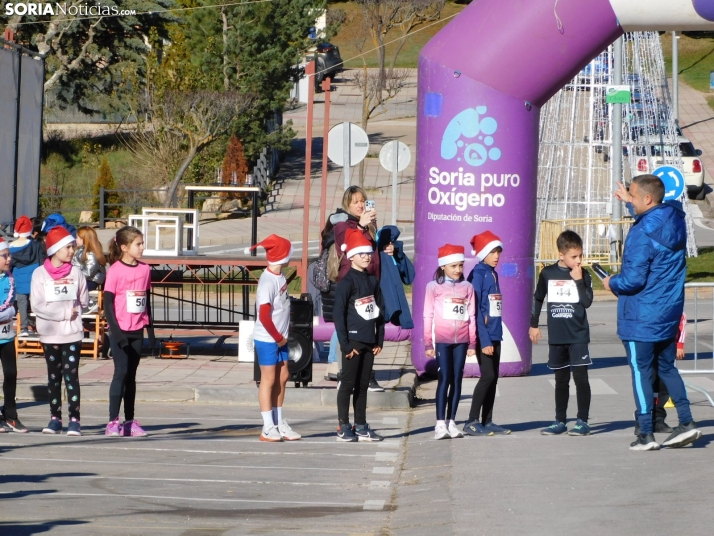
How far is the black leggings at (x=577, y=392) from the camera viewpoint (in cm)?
944

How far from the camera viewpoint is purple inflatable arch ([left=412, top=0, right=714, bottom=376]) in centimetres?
1208

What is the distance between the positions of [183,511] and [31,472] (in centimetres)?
161

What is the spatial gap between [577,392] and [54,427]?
167 inches

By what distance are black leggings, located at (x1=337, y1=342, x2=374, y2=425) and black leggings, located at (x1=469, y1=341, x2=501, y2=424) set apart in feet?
2.87

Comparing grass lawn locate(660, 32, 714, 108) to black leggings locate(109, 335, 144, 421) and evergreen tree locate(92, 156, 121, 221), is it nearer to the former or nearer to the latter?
evergreen tree locate(92, 156, 121, 221)

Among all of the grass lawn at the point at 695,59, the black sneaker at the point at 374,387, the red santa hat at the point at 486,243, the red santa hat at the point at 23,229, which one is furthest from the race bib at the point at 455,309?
the grass lawn at the point at 695,59

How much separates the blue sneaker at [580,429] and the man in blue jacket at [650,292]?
3.06 ft

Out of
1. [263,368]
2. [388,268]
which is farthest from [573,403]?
[263,368]

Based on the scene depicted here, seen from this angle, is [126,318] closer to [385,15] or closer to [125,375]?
[125,375]

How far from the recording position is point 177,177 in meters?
33.2

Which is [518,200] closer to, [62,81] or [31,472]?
[31,472]

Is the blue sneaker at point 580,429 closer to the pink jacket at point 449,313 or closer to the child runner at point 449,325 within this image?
the child runner at point 449,325

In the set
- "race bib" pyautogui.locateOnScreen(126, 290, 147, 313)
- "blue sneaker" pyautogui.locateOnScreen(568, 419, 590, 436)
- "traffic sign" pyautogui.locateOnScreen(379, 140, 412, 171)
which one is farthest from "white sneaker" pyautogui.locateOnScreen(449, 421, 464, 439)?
"traffic sign" pyautogui.locateOnScreen(379, 140, 412, 171)

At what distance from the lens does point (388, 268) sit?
34.9ft
